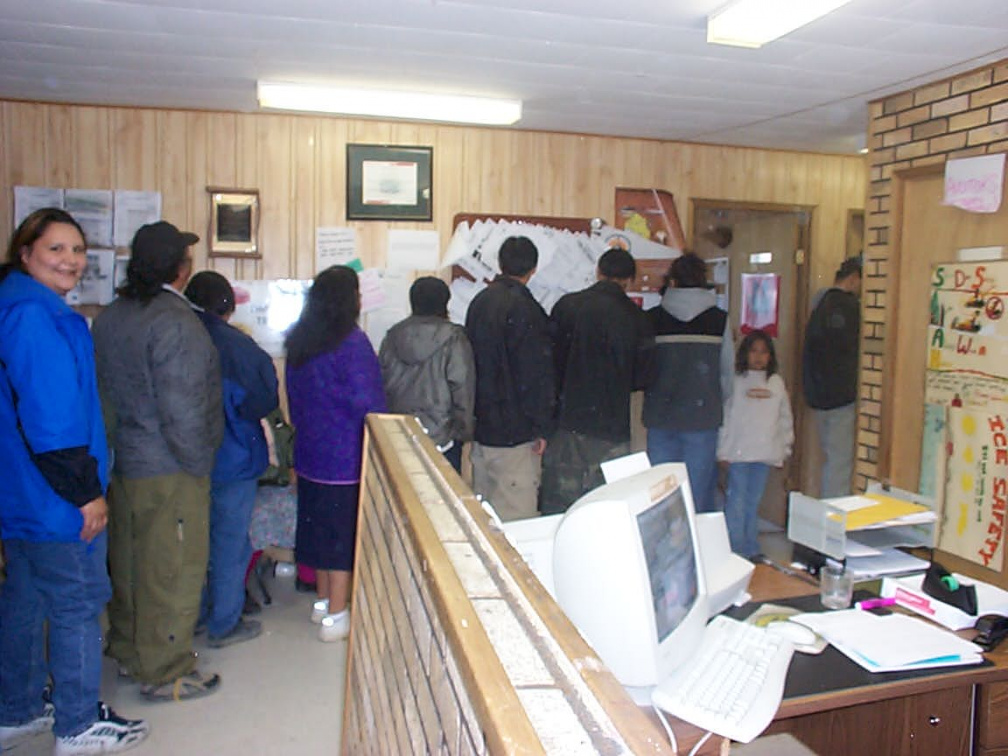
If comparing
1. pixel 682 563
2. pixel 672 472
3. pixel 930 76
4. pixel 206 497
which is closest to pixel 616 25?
pixel 930 76

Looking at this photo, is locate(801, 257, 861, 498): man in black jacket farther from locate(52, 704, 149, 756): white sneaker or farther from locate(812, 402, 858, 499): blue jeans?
locate(52, 704, 149, 756): white sneaker

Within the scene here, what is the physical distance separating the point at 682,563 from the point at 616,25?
76.1 inches

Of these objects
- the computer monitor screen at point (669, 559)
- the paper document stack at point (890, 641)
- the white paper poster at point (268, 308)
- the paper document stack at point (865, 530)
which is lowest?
the paper document stack at point (890, 641)

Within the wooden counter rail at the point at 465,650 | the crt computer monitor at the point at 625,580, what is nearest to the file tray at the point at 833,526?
the crt computer monitor at the point at 625,580

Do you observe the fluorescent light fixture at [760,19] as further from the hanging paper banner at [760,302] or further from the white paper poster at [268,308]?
the hanging paper banner at [760,302]

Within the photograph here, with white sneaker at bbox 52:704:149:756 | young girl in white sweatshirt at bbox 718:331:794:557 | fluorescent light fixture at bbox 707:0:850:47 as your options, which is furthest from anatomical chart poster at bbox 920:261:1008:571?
white sneaker at bbox 52:704:149:756

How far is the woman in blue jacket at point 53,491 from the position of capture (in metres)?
2.19

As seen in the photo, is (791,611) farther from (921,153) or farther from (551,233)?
(551,233)

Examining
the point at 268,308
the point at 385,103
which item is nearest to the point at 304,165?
the point at 385,103

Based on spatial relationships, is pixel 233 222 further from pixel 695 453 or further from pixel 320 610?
pixel 695 453

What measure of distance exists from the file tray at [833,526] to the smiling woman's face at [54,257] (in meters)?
2.22

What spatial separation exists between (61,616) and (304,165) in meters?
2.65

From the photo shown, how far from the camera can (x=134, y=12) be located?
2.71m

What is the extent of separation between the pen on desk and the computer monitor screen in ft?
2.00
